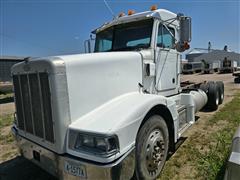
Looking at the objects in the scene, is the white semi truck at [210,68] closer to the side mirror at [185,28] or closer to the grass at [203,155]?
the grass at [203,155]

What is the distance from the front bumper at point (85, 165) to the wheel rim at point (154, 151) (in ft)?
Answer: 1.67

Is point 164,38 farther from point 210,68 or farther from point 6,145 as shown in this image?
point 210,68

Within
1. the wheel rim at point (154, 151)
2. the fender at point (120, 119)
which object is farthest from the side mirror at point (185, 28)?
the wheel rim at point (154, 151)

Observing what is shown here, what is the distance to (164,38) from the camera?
4027 mm

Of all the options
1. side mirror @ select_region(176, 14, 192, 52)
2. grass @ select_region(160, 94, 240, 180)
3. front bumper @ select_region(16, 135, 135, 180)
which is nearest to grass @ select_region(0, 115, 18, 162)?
front bumper @ select_region(16, 135, 135, 180)

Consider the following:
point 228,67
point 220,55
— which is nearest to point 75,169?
point 228,67

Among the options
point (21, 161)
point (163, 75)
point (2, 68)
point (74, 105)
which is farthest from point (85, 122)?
point (2, 68)

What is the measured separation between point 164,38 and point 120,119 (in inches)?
91.3

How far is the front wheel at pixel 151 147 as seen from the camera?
105 inches

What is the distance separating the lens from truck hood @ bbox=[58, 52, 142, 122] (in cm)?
241

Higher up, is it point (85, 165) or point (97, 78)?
point (97, 78)

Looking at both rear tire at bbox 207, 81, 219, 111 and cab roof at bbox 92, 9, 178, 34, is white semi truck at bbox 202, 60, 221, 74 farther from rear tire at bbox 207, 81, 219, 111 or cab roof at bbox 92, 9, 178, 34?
cab roof at bbox 92, 9, 178, 34

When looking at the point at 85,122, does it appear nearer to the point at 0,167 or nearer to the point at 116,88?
the point at 116,88

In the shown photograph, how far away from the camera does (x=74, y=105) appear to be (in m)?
2.40
